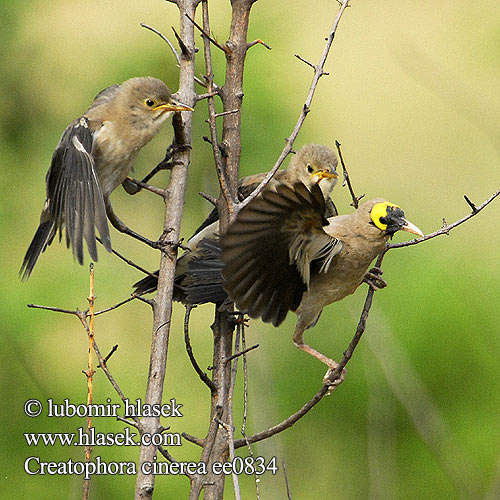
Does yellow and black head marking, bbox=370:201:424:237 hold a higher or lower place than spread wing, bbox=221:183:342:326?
higher

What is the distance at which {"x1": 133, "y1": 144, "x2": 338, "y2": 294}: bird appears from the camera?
129cm

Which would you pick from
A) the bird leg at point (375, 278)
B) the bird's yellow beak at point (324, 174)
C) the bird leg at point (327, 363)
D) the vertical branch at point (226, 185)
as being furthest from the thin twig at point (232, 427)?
the bird's yellow beak at point (324, 174)

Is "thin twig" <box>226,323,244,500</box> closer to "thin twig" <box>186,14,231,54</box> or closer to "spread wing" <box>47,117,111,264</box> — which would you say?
"spread wing" <box>47,117,111,264</box>

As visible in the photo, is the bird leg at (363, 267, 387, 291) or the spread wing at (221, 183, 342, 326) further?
the bird leg at (363, 267, 387, 291)

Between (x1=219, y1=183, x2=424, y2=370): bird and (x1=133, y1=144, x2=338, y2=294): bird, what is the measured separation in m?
0.08

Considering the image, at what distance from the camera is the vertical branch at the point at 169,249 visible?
3.57 feet

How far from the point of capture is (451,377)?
242 centimetres

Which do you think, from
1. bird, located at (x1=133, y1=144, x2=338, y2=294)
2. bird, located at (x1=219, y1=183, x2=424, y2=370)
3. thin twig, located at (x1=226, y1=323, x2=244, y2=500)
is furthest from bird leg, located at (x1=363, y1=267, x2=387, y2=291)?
thin twig, located at (x1=226, y1=323, x2=244, y2=500)

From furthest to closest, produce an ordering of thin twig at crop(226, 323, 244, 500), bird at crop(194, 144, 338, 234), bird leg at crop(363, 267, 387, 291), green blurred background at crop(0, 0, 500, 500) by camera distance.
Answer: green blurred background at crop(0, 0, 500, 500) < bird at crop(194, 144, 338, 234) < bird leg at crop(363, 267, 387, 291) < thin twig at crop(226, 323, 244, 500)

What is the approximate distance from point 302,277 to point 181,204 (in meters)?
0.21

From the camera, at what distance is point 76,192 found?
1.27 m

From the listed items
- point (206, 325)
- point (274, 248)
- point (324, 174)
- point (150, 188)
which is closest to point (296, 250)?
point (274, 248)

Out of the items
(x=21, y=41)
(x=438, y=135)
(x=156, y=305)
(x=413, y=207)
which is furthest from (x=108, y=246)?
(x=438, y=135)

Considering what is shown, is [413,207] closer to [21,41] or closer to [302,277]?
[21,41]
